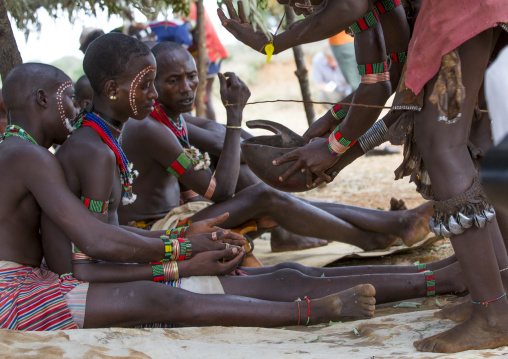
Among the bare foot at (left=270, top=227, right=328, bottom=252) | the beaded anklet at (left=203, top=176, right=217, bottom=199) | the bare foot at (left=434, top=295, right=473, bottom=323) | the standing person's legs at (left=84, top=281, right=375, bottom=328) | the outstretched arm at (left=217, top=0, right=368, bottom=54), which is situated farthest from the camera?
the bare foot at (left=270, top=227, right=328, bottom=252)

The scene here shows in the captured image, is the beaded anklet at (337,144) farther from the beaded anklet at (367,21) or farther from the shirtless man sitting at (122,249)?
the shirtless man sitting at (122,249)

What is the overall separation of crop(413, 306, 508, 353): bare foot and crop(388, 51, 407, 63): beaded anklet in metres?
1.24

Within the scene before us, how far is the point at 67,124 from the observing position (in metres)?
3.07

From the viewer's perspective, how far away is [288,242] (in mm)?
4672

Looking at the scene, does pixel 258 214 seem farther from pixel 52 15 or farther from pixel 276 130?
pixel 52 15

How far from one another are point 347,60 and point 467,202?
8.08m

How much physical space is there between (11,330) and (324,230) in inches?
87.7

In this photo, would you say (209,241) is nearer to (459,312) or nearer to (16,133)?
(16,133)

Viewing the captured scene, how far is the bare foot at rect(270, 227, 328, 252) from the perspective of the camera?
4660 mm

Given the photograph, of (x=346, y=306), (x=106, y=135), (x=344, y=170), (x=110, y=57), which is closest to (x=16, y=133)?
(x=106, y=135)

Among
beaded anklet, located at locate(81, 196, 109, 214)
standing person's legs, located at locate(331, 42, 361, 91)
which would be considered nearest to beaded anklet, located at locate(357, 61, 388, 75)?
beaded anklet, located at locate(81, 196, 109, 214)

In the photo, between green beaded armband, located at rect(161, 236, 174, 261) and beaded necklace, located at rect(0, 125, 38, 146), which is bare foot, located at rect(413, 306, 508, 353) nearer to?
green beaded armband, located at rect(161, 236, 174, 261)

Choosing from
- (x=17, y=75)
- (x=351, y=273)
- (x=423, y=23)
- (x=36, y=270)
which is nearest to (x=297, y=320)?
(x=351, y=273)

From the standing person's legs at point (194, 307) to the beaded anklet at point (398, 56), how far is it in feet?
3.53
